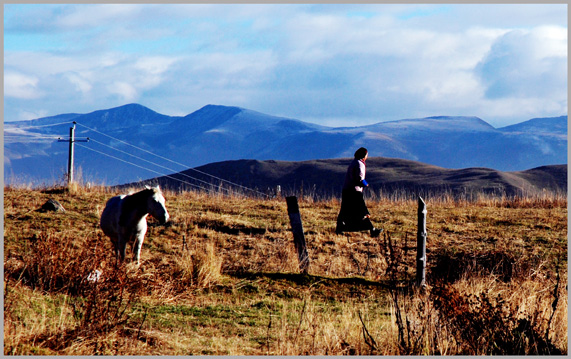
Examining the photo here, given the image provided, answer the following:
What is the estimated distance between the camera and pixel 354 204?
1579 centimetres

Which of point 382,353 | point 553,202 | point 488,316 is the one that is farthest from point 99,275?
point 553,202

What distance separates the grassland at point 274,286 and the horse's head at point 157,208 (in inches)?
35.3

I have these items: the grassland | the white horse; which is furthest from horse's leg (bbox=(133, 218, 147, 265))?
the grassland

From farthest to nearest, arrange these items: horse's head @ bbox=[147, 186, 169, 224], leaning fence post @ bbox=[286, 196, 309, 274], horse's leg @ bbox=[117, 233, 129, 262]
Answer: leaning fence post @ bbox=[286, 196, 309, 274] → horse's leg @ bbox=[117, 233, 129, 262] → horse's head @ bbox=[147, 186, 169, 224]

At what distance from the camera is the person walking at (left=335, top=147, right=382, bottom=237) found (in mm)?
15484

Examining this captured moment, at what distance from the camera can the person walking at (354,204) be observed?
15.5 metres

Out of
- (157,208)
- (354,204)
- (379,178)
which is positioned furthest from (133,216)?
(379,178)

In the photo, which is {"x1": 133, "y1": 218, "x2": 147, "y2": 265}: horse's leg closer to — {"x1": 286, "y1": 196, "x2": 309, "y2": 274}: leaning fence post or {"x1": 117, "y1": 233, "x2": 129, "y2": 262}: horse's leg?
{"x1": 117, "y1": 233, "x2": 129, "y2": 262}: horse's leg

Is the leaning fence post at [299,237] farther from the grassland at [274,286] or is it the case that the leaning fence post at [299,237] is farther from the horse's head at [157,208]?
the horse's head at [157,208]

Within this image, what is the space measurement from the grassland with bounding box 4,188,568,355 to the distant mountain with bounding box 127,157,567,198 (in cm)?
5374

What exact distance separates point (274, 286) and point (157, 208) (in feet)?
8.20

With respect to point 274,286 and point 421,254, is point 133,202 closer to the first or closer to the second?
point 274,286

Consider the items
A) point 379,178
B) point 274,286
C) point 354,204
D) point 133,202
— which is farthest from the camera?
point 379,178

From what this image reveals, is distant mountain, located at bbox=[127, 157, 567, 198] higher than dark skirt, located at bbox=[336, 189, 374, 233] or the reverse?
higher
